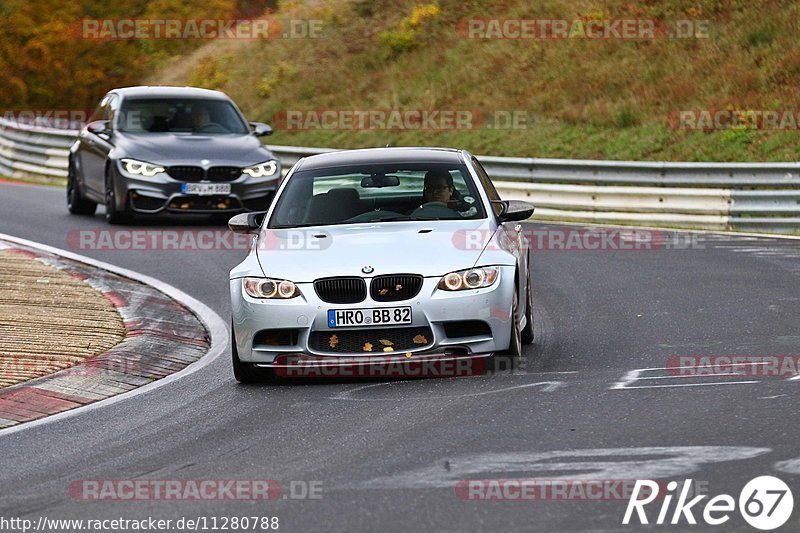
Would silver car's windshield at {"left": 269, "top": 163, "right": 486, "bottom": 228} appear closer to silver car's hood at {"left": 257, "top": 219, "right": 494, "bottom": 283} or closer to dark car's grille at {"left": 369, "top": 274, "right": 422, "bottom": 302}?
silver car's hood at {"left": 257, "top": 219, "right": 494, "bottom": 283}

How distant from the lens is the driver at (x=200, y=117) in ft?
67.3

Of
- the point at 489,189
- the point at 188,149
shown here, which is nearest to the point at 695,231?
the point at 188,149

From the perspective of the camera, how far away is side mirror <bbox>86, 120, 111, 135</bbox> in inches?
792

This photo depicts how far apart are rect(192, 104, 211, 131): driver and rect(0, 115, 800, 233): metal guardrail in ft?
15.0

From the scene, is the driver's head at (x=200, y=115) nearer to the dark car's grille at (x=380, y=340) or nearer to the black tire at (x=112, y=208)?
the black tire at (x=112, y=208)

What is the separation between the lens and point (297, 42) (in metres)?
43.2

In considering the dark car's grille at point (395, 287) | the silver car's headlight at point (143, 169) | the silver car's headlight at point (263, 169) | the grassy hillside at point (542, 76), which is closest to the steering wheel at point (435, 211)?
the dark car's grille at point (395, 287)

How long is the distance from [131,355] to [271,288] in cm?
164

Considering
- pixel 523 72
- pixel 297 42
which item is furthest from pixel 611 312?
pixel 297 42

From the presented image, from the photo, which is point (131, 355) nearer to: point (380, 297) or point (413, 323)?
point (380, 297)

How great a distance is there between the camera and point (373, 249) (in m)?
9.75

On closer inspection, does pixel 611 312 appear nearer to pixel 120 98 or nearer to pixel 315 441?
pixel 315 441

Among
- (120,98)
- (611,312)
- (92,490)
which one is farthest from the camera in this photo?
(120,98)

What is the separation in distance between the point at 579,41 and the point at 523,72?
150 cm
